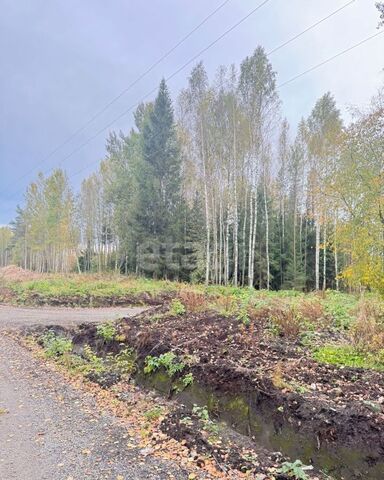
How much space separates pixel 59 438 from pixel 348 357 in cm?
395

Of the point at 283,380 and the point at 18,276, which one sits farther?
the point at 18,276

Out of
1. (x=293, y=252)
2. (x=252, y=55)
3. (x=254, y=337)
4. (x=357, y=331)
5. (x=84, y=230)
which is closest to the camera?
(x=357, y=331)

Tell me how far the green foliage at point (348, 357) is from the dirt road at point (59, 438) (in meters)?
2.75

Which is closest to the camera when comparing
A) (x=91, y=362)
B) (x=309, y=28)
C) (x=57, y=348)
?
(x=91, y=362)

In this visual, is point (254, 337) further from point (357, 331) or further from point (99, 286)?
point (99, 286)

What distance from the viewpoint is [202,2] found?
30.6 ft

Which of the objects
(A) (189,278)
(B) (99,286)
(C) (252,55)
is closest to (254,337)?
(B) (99,286)

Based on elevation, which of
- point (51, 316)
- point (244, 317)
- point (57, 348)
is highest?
point (244, 317)

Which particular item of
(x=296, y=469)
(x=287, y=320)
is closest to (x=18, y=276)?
(x=287, y=320)

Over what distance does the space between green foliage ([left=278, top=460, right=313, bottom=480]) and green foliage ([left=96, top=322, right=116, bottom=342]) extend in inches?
192

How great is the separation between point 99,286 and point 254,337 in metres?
12.2

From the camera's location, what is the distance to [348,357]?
16.0ft

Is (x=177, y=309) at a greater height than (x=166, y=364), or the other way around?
(x=177, y=309)

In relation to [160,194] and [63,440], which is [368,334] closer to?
[63,440]
